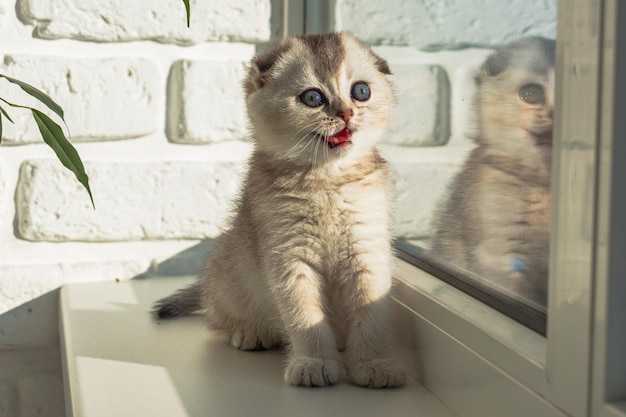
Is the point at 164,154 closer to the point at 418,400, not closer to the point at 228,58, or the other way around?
the point at 228,58

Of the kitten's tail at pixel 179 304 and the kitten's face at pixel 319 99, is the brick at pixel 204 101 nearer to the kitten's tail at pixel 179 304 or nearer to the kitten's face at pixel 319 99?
the kitten's tail at pixel 179 304

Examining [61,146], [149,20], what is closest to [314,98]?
[61,146]

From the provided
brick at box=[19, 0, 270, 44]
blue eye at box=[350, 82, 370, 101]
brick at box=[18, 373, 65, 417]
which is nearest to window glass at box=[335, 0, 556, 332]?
blue eye at box=[350, 82, 370, 101]

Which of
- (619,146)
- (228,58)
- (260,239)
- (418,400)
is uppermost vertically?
(228,58)

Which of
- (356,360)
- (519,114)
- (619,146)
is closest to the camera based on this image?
(619,146)

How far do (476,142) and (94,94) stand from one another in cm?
68

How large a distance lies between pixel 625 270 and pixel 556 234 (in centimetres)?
7

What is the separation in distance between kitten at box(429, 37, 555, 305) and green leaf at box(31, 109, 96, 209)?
382mm

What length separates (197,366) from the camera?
3.33 ft

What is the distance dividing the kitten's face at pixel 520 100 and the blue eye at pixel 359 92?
121 mm

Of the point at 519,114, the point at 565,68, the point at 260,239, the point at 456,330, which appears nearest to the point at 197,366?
the point at 260,239

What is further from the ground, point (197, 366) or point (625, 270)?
point (625, 270)

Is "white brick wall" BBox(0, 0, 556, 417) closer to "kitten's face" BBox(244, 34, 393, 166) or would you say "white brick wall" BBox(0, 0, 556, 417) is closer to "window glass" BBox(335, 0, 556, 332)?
"window glass" BBox(335, 0, 556, 332)

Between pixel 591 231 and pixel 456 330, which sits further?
pixel 456 330
